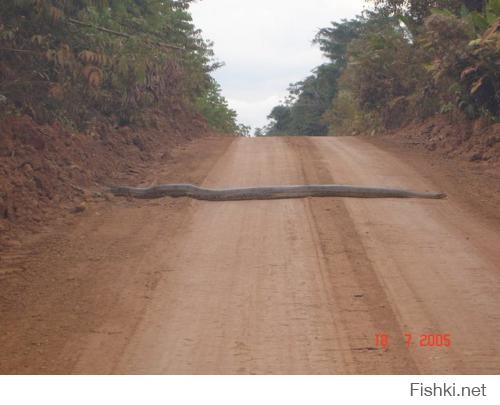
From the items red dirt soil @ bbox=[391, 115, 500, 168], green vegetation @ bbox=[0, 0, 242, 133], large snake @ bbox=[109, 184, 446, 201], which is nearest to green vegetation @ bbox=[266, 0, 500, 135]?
red dirt soil @ bbox=[391, 115, 500, 168]

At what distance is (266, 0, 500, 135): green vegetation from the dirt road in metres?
5.33

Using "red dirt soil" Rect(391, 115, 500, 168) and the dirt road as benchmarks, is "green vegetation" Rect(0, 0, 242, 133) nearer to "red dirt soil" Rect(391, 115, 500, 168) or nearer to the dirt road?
the dirt road

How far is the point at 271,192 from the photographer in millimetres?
9984

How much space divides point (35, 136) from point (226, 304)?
600 cm

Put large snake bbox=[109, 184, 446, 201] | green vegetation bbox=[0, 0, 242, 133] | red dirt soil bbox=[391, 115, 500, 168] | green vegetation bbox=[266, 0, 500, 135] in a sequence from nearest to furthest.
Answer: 1. large snake bbox=[109, 184, 446, 201]
2. green vegetation bbox=[0, 0, 242, 133]
3. red dirt soil bbox=[391, 115, 500, 168]
4. green vegetation bbox=[266, 0, 500, 135]

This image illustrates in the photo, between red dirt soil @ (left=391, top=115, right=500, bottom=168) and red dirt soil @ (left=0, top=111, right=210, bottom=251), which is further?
red dirt soil @ (left=391, top=115, right=500, bottom=168)

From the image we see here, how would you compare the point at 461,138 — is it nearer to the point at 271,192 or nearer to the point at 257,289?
→ the point at 271,192

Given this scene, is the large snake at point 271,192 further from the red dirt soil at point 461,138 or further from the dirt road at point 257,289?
the red dirt soil at point 461,138

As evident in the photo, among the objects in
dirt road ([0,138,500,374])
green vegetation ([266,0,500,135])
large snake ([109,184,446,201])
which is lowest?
dirt road ([0,138,500,374])

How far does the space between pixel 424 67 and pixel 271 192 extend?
9.34 meters

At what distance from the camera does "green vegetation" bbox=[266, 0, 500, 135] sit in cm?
1460

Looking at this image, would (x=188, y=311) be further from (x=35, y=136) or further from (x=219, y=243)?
(x=35, y=136)

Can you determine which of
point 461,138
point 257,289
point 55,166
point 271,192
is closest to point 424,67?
point 461,138

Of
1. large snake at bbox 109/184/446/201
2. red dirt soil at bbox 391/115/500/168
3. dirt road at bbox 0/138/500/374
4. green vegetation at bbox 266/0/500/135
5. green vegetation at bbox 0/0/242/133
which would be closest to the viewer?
dirt road at bbox 0/138/500/374
